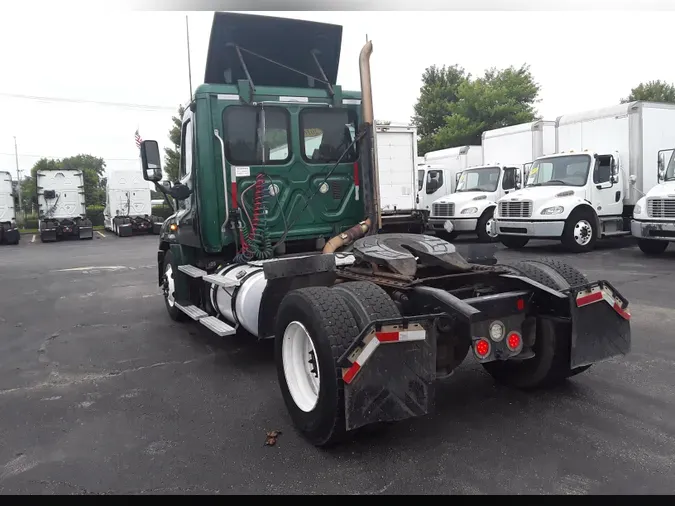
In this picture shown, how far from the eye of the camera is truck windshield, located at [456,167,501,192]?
17.7 meters

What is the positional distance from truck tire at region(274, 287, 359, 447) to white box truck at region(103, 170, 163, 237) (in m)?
25.9

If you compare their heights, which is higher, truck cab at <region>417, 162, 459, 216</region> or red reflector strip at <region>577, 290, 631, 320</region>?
truck cab at <region>417, 162, 459, 216</region>

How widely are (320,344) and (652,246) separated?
12.1 m

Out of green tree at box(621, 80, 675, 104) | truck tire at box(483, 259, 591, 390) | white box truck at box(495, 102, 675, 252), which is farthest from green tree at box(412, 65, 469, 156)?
truck tire at box(483, 259, 591, 390)

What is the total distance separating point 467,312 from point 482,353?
349 millimetres

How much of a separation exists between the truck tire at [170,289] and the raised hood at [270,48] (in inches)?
99.5

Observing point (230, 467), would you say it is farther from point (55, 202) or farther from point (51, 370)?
point (55, 202)

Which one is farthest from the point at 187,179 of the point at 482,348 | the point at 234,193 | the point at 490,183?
the point at 490,183

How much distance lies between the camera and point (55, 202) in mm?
26531

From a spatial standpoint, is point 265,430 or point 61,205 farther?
point 61,205

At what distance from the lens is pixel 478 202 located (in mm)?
17312

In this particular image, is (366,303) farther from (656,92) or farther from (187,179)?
(656,92)

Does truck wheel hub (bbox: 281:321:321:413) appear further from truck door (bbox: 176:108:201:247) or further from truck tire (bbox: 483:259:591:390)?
truck door (bbox: 176:108:201:247)

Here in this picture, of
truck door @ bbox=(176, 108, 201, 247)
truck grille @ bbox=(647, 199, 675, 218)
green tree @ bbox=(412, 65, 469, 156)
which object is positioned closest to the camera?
truck door @ bbox=(176, 108, 201, 247)
